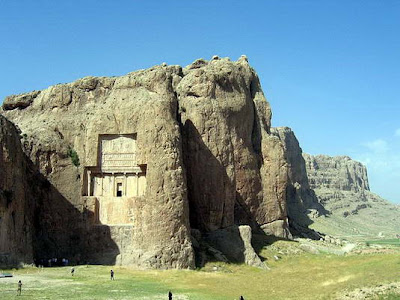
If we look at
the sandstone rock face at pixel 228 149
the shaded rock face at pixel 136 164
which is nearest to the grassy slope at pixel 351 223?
the sandstone rock face at pixel 228 149

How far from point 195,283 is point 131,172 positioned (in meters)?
19.9

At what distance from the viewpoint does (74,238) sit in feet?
194

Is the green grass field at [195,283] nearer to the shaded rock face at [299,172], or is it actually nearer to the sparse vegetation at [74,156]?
the sparse vegetation at [74,156]

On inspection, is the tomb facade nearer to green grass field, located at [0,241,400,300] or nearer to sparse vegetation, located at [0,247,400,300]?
sparse vegetation, located at [0,247,400,300]

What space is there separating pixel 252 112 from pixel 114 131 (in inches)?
1053

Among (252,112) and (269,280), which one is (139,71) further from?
(269,280)

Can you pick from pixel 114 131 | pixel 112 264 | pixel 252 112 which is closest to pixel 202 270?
pixel 112 264

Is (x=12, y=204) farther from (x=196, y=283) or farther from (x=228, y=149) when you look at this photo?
(x=228, y=149)

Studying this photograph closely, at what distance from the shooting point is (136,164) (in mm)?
60188

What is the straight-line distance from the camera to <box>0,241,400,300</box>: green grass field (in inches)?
1350

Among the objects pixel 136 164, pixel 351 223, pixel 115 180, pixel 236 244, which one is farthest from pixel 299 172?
pixel 136 164

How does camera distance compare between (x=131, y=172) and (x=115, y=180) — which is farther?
(x=115, y=180)

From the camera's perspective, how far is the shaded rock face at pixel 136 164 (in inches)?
2212

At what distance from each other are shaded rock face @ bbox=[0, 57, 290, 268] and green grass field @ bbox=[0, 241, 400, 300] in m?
5.86
